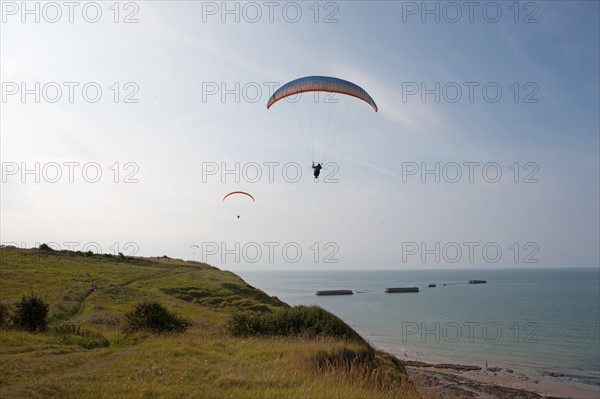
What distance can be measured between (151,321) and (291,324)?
697 centimetres

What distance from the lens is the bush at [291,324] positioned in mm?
19047

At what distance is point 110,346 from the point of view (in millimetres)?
17297

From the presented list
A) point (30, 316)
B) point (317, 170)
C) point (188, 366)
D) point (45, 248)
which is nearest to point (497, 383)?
point (317, 170)

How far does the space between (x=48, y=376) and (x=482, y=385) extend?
36.1m

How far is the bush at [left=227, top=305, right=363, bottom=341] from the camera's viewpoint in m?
19.0

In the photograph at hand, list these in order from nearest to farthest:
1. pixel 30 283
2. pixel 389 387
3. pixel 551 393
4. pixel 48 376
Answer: pixel 389 387
pixel 48 376
pixel 551 393
pixel 30 283

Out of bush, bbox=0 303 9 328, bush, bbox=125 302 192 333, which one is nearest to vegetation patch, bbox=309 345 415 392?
bush, bbox=125 302 192 333

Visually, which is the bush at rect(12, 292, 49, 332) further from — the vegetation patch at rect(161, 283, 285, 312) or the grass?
the vegetation patch at rect(161, 283, 285, 312)

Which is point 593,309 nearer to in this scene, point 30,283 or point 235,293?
point 235,293

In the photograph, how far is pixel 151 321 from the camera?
20953 mm

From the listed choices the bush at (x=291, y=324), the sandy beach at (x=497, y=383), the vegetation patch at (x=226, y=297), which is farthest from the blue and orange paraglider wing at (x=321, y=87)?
the vegetation patch at (x=226, y=297)

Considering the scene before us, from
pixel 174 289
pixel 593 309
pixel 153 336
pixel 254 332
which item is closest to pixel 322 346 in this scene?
pixel 254 332

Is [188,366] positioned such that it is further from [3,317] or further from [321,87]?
[321,87]

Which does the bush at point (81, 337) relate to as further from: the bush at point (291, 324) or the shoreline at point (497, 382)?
the shoreline at point (497, 382)
